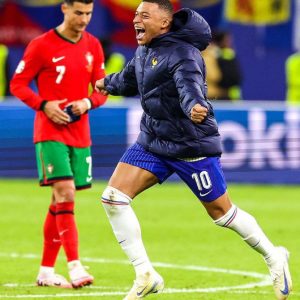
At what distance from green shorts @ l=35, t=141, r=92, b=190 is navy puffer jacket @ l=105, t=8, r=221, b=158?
1.64 metres

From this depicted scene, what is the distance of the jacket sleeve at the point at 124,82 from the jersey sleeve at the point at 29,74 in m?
1.22

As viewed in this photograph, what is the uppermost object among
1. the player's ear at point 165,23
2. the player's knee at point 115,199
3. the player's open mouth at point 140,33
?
the player's ear at point 165,23

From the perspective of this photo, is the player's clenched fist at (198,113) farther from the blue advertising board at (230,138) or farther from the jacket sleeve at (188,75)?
the blue advertising board at (230,138)

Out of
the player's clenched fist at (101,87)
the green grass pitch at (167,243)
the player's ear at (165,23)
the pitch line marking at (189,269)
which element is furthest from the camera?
the green grass pitch at (167,243)

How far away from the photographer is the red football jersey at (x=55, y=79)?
35.4 feet

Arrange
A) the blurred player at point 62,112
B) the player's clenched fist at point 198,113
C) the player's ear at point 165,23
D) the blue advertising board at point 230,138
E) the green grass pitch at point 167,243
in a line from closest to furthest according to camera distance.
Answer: the player's clenched fist at point 198,113 → the player's ear at point 165,23 → the green grass pitch at point 167,243 → the blurred player at point 62,112 → the blue advertising board at point 230,138

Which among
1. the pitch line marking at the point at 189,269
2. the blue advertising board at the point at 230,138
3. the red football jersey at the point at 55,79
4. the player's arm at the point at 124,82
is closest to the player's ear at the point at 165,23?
the player's arm at the point at 124,82

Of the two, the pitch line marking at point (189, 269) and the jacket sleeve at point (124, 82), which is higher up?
the jacket sleeve at point (124, 82)

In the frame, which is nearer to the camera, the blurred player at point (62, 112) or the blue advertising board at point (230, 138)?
the blurred player at point (62, 112)

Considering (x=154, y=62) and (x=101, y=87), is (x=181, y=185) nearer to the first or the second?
(x=101, y=87)

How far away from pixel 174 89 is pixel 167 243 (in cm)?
459

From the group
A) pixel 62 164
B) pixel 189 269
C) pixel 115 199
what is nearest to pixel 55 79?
pixel 62 164

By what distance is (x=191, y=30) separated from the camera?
9.06 m

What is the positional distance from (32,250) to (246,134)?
6931 mm
